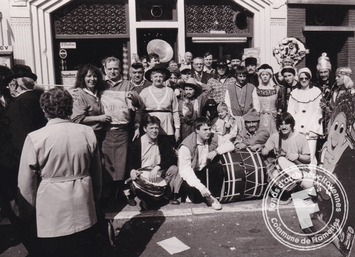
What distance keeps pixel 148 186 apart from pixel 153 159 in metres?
0.46

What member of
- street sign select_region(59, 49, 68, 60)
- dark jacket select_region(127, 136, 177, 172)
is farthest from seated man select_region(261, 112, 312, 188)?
street sign select_region(59, 49, 68, 60)

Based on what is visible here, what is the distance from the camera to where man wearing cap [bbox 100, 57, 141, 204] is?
18.6ft

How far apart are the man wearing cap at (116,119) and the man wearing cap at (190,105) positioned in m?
0.82

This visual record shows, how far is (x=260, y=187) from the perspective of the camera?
19.1ft

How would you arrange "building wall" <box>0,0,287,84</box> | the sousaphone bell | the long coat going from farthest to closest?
"building wall" <box>0,0,287,84</box>, the sousaphone bell, the long coat

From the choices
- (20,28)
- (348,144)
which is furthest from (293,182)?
(20,28)

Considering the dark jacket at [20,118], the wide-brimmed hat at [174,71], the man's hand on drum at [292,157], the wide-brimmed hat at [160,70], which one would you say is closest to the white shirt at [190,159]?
the man's hand on drum at [292,157]

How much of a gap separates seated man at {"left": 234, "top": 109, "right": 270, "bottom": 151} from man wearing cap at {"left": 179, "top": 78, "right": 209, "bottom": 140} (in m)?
0.74

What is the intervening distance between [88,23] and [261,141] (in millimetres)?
5635

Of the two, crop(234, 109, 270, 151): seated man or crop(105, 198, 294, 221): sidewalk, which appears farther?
crop(234, 109, 270, 151): seated man

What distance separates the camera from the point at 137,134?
6.01 metres

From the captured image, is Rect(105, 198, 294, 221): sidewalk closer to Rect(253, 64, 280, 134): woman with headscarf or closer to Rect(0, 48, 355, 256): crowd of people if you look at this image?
Rect(0, 48, 355, 256): crowd of people

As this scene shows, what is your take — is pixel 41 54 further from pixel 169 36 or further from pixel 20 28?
pixel 169 36

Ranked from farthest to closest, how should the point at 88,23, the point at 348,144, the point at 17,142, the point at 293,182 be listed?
the point at 88,23
the point at 293,182
the point at 17,142
the point at 348,144
